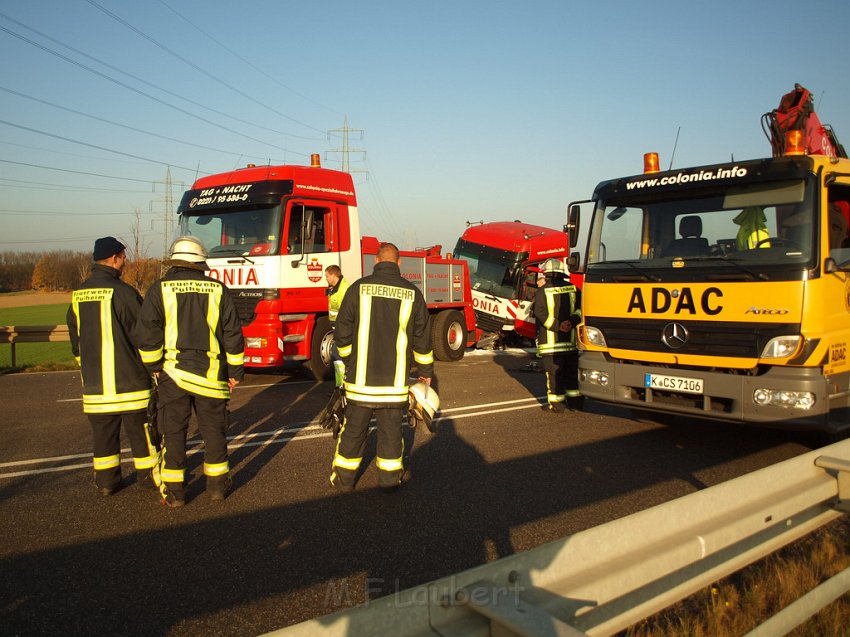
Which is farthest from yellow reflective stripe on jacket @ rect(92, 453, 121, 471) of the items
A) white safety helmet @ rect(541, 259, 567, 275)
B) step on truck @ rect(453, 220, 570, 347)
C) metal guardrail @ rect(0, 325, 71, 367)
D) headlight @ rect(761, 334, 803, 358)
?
step on truck @ rect(453, 220, 570, 347)

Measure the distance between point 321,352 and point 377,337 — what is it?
18.3 ft

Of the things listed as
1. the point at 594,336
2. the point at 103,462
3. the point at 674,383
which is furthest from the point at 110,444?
the point at 674,383

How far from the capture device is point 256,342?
9.73m

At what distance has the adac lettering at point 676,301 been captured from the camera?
18.9 ft

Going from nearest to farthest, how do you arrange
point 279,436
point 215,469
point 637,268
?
point 215,469 < point 637,268 < point 279,436

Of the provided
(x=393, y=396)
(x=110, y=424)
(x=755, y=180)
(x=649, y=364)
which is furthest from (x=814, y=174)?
(x=110, y=424)

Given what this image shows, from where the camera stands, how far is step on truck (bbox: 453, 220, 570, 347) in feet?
53.2

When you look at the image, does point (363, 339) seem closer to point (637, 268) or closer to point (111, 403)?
point (111, 403)

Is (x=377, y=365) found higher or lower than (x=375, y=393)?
higher

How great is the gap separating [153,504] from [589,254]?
181 inches

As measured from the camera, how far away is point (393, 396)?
4.98 meters

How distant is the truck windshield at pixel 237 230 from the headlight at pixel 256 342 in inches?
47.9

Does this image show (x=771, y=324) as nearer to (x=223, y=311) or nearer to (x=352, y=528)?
(x=352, y=528)

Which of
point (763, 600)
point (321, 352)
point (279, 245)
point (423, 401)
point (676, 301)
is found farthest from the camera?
point (321, 352)
